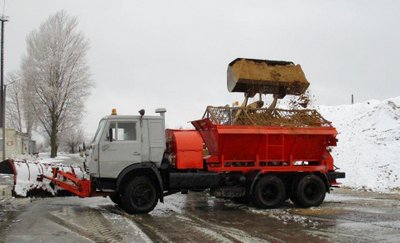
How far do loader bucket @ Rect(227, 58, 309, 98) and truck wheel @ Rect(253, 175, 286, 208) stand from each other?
2561 millimetres

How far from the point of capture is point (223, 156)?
12.1 meters

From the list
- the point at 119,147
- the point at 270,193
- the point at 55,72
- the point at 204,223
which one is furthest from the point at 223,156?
the point at 55,72

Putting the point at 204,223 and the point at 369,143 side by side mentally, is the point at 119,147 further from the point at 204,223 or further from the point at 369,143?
the point at 369,143

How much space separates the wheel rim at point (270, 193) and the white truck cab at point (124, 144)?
322 cm

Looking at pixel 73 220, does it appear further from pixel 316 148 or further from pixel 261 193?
pixel 316 148

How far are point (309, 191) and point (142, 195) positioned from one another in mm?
4963

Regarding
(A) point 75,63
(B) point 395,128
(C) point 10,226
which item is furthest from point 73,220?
(A) point 75,63

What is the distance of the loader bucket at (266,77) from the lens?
12750 mm

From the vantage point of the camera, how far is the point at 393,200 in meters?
14.5

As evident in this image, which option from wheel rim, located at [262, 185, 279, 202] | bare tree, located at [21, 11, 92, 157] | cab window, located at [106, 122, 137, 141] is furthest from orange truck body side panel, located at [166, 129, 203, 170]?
bare tree, located at [21, 11, 92, 157]

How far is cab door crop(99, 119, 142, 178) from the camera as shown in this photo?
1107cm

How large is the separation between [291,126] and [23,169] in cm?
741

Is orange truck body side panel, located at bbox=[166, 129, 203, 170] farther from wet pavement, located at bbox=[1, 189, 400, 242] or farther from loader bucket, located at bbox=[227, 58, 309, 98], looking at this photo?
loader bucket, located at bbox=[227, 58, 309, 98]

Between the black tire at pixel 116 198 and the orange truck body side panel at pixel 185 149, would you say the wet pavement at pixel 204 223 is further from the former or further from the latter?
the orange truck body side panel at pixel 185 149
